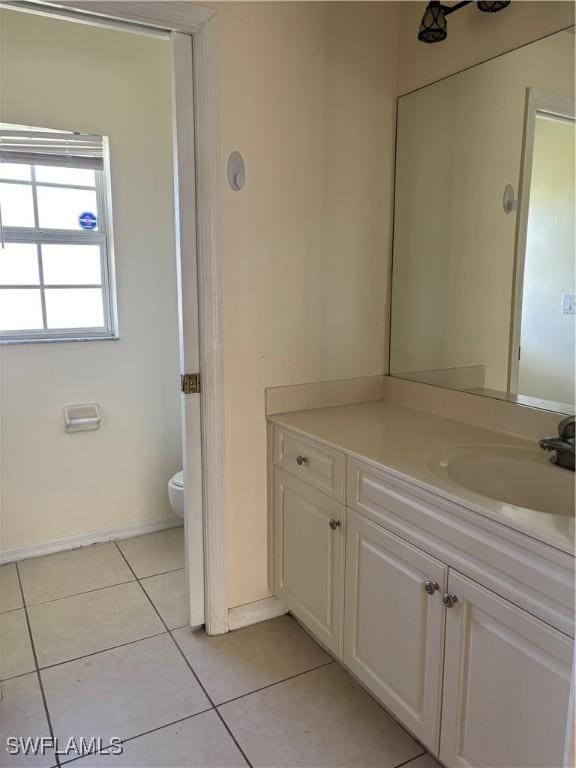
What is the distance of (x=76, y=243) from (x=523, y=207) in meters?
2.05

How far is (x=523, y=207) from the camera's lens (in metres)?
1.81

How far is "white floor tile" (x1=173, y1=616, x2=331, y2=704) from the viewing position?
6.09 feet

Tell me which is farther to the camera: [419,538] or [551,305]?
[551,305]

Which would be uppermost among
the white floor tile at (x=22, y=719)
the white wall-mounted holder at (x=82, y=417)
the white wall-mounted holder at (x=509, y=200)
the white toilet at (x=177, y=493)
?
the white wall-mounted holder at (x=509, y=200)

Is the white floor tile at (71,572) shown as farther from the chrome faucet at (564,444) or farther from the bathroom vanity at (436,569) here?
the chrome faucet at (564,444)

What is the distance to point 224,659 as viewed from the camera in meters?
1.97

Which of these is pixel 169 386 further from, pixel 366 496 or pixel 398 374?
pixel 366 496

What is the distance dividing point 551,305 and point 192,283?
117 centimetres

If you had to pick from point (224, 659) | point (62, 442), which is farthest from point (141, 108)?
point (224, 659)

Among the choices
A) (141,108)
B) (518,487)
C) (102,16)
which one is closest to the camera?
(518,487)

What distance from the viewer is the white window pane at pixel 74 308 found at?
2730 mm

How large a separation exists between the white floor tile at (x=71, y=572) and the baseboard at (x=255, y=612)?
64 cm

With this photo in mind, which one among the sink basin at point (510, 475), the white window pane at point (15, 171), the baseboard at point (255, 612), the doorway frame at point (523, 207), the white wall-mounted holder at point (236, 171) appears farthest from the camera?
the white window pane at point (15, 171)

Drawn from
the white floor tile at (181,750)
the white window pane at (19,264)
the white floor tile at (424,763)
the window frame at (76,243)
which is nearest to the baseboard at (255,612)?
the white floor tile at (181,750)
